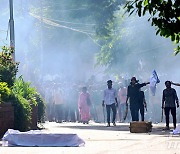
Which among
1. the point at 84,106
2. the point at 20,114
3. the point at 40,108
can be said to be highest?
the point at 84,106

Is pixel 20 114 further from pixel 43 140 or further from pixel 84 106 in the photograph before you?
pixel 84 106

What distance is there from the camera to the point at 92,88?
4069cm

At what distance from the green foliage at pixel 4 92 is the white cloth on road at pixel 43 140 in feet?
10.6

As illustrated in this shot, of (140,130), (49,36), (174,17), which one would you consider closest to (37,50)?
(49,36)

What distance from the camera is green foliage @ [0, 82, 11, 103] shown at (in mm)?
20250

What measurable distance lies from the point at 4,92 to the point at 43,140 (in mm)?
3913

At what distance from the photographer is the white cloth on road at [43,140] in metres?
16.7

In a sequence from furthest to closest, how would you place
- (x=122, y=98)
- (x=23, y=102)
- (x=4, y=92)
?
(x=122, y=98) → (x=23, y=102) → (x=4, y=92)

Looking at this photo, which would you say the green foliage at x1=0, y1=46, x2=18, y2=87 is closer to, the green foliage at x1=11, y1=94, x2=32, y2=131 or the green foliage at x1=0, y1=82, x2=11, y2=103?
the green foliage at x1=11, y1=94, x2=32, y2=131

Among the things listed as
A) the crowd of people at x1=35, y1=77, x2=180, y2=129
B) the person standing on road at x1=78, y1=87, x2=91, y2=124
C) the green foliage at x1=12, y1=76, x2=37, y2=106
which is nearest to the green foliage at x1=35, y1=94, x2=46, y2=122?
the green foliage at x1=12, y1=76, x2=37, y2=106

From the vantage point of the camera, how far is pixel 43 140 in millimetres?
16781

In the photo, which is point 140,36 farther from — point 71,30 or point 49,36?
point 49,36

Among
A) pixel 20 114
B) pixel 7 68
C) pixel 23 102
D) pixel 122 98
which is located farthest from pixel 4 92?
pixel 122 98

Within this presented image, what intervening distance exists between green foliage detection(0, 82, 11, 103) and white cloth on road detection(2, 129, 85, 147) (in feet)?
10.6
